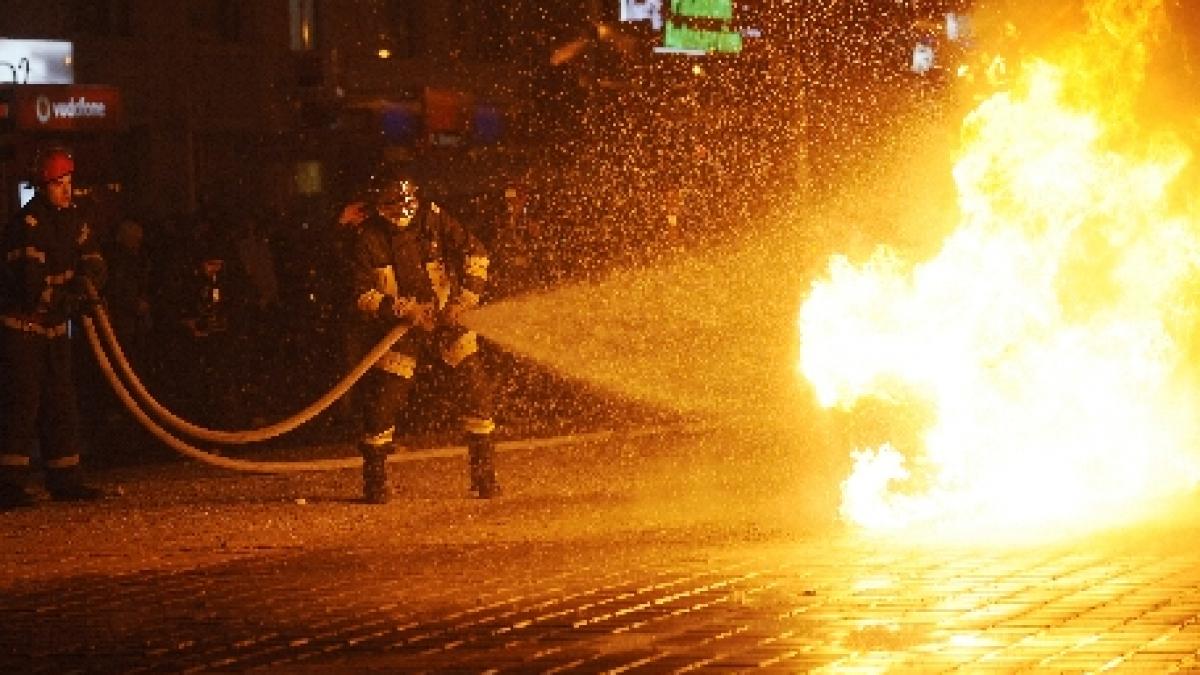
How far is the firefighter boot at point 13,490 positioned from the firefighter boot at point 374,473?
81.5 inches

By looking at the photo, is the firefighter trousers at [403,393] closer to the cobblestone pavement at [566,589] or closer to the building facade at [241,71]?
the cobblestone pavement at [566,589]

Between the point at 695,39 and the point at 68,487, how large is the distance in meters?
22.8

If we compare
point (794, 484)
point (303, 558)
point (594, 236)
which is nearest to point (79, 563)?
point (303, 558)

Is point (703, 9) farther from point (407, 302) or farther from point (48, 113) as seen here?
point (407, 302)

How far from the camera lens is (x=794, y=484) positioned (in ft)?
43.1

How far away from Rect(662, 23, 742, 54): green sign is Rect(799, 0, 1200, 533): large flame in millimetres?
21503

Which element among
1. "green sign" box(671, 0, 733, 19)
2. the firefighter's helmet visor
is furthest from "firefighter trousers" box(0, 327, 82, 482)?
"green sign" box(671, 0, 733, 19)

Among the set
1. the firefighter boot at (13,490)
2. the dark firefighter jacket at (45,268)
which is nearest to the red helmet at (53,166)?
the dark firefighter jacket at (45,268)

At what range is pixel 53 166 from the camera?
1318 centimetres

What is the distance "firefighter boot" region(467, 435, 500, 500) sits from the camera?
12.7 meters

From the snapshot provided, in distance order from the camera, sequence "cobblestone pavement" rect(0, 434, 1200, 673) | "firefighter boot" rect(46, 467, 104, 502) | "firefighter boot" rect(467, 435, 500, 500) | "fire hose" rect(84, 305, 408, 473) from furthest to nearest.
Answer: "fire hose" rect(84, 305, 408, 473), "firefighter boot" rect(46, 467, 104, 502), "firefighter boot" rect(467, 435, 500, 500), "cobblestone pavement" rect(0, 434, 1200, 673)

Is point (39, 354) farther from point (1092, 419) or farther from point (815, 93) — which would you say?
point (815, 93)

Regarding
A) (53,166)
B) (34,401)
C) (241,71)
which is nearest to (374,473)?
(34,401)

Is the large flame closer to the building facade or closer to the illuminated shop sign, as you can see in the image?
the illuminated shop sign
